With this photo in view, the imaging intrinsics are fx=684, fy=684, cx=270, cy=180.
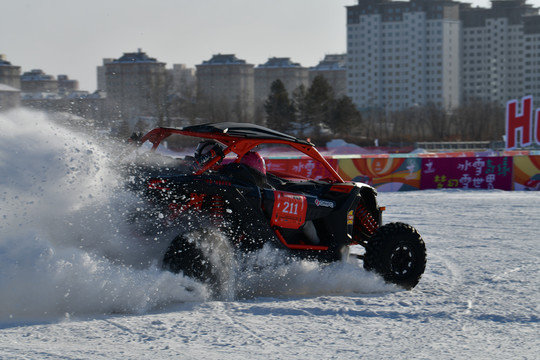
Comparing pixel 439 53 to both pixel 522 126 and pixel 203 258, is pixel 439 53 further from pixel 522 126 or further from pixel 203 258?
pixel 203 258

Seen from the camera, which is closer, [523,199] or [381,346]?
[381,346]

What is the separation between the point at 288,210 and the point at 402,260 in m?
1.35

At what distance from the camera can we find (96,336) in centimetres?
504

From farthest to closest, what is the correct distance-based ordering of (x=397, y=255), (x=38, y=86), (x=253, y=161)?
(x=38, y=86), (x=397, y=255), (x=253, y=161)

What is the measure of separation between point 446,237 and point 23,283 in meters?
7.73

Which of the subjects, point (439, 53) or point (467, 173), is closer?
point (467, 173)

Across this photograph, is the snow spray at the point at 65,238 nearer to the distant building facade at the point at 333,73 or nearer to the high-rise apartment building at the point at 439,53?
the distant building facade at the point at 333,73

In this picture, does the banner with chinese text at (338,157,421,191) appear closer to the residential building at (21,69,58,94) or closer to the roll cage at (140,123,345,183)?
the residential building at (21,69,58,94)

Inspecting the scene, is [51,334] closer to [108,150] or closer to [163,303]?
[163,303]

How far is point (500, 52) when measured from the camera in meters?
→ 146

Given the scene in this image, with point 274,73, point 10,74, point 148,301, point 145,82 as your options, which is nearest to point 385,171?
point 10,74

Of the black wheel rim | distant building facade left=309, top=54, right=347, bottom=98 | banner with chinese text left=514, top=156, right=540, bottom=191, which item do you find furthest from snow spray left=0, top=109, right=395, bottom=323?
distant building facade left=309, top=54, right=347, bottom=98

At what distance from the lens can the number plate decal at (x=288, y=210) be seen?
6.54m

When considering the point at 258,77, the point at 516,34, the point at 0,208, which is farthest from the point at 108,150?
the point at 516,34
